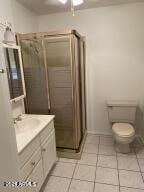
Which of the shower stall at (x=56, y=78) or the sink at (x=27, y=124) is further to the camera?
the shower stall at (x=56, y=78)

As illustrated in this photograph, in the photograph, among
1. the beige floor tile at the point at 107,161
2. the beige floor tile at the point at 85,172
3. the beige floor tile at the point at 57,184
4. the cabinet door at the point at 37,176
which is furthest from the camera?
the beige floor tile at the point at 107,161

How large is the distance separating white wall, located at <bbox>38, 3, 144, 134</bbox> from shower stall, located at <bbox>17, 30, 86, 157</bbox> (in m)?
0.62

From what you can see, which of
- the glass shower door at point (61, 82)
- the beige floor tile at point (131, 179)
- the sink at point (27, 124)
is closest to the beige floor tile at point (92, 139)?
the glass shower door at point (61, 82)

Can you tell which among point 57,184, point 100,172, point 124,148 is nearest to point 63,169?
point 57,184

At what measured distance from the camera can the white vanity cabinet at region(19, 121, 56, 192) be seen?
4.74ft

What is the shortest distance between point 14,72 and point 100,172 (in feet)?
5.88

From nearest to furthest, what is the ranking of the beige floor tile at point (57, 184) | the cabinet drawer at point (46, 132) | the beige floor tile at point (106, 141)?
1. the cabinet drawer at point (46, 132)
2. the beige floor tile at point (57, 184)
3. the beige floor tile at point (106, 141)

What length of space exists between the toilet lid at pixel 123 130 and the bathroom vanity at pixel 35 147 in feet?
3.43

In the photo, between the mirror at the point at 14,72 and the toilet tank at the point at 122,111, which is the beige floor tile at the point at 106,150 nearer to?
the toilet tank at the point at 122,111

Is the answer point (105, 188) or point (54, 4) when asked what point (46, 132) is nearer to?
point (105, 188)

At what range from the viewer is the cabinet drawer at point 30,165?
1.41 m

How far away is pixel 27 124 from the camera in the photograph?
201 centimetres

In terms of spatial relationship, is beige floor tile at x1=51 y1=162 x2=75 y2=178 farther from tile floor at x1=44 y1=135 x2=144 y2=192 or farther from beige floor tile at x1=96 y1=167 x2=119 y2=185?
beige floor tile at x1=96 y1=167 x2=119 y2=185

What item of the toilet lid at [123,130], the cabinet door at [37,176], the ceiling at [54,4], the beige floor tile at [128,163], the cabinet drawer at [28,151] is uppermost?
the ceiling at [54,4]
